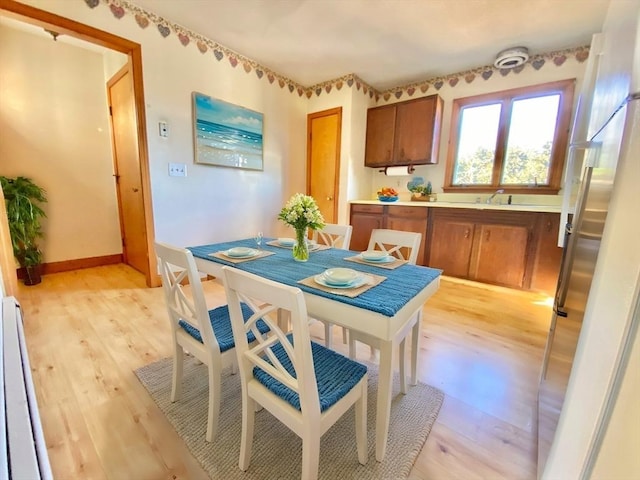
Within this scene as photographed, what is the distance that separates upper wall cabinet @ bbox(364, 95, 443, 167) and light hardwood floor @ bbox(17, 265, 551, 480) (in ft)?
6.39

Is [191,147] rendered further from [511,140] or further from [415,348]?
[511,140]

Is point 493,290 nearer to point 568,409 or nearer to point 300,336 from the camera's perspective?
point 568,409

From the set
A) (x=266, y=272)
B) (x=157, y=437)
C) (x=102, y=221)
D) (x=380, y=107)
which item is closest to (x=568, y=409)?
(x=266, y=272)

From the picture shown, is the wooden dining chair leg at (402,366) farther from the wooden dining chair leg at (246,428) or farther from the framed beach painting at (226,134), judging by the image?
the framed beach painting at (226,134)

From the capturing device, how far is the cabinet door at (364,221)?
372 cm

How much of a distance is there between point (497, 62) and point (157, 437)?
4311 mm

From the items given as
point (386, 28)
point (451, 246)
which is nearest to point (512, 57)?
point (386, 28)

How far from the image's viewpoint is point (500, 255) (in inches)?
116

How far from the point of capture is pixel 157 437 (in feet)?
3.83

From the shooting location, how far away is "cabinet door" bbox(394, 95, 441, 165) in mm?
3441

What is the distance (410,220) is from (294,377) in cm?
294

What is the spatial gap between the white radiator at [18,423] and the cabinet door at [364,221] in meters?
3.44

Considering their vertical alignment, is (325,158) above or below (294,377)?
above

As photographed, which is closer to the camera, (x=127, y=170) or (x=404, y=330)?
(x=404, y=330)
